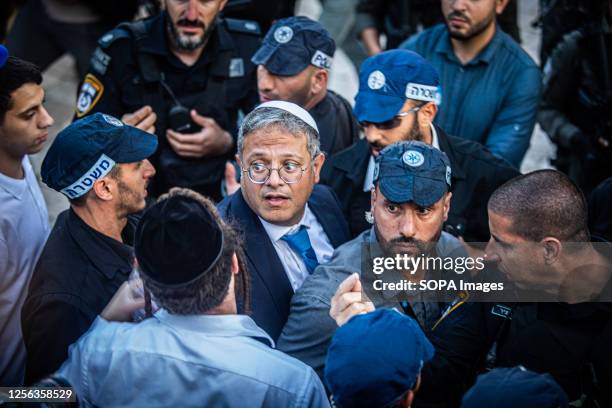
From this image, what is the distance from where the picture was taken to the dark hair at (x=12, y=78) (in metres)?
3.38

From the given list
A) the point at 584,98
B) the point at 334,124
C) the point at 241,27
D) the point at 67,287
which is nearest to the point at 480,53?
the point at 584,98

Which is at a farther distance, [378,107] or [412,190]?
[378,107]

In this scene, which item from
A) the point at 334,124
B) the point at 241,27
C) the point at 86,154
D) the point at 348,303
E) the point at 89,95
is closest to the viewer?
the point at 348,303

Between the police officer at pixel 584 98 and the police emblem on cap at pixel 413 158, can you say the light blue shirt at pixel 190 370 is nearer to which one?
the police emblem on cap at pixel 413 158

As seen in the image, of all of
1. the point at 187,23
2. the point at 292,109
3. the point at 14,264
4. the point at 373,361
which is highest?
the point at 187,23

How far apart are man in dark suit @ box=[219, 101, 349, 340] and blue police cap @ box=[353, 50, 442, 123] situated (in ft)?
1.33

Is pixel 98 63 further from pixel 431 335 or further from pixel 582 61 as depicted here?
pixel 582 61

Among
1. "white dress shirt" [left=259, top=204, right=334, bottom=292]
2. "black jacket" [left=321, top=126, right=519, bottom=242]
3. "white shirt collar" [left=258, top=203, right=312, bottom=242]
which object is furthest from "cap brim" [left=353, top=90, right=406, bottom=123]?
"white shirt collar" [left=258, top=203, right=312, bottom=242]

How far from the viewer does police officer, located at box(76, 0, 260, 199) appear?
4230mm

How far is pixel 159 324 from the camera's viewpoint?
7.93 ft

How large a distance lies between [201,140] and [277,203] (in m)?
1.19

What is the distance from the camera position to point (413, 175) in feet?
9.99

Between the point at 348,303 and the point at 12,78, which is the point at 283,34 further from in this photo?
the point at 348,303

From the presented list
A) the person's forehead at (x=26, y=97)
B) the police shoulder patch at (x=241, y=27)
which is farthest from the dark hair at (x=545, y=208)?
the police shoulder patch at (x=241, y=27)
